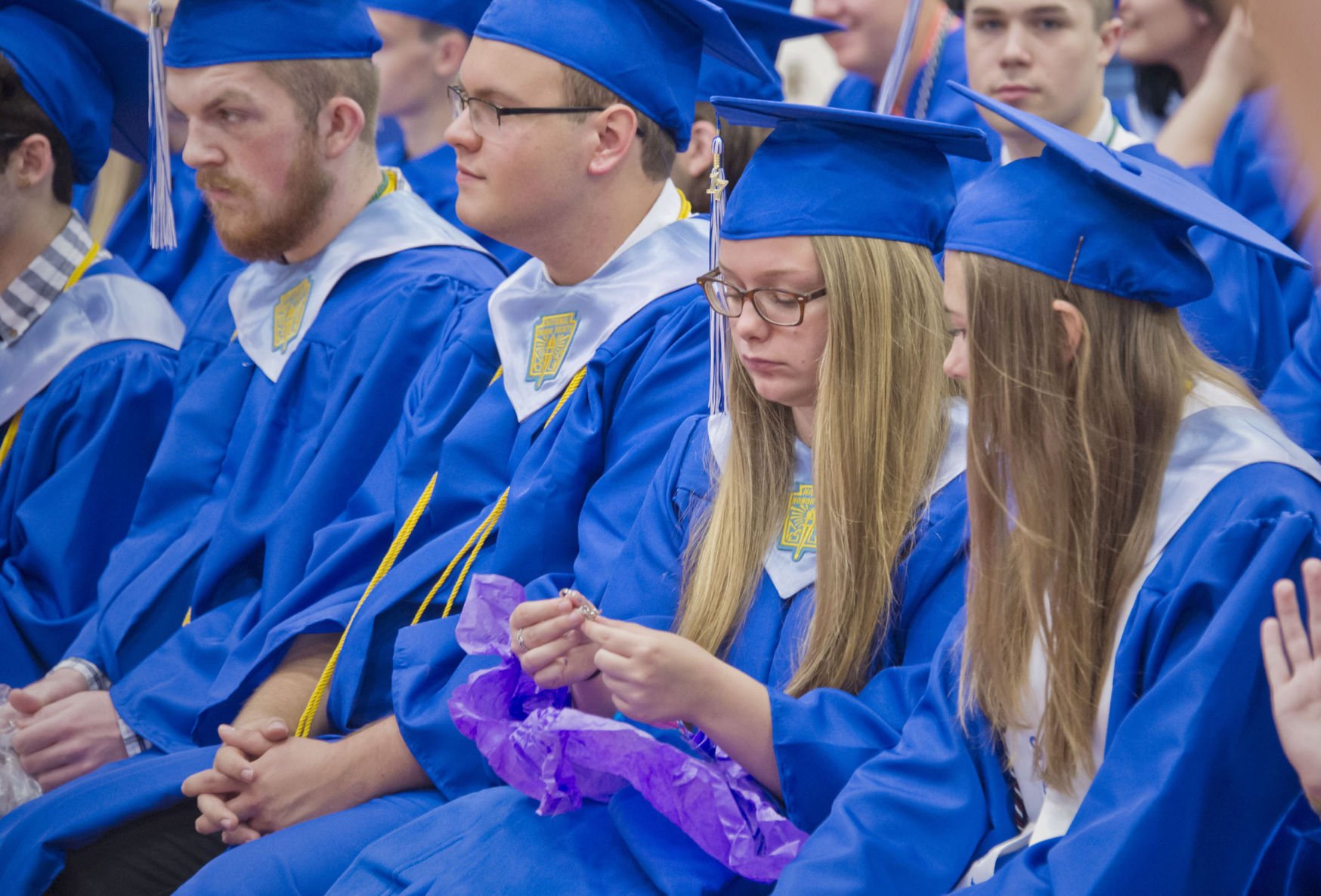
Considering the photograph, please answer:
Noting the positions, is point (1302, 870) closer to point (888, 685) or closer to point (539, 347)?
point (888, 685)

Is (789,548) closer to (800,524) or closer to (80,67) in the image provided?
(800,524)

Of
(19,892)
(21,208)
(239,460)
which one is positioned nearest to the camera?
(19,892)

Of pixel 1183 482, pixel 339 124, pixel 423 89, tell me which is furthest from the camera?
pixel 423 89

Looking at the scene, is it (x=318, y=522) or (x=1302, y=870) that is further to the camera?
(x=318, y=522)

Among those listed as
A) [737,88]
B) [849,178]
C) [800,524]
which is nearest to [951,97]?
[737,88]

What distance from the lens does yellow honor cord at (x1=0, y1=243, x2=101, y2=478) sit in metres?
3.53

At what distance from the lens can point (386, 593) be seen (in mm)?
2760

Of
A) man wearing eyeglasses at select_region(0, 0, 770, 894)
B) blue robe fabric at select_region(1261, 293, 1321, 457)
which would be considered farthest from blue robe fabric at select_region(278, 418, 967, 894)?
blue robe fabric at select_region(1261, 293, 1321, 457)

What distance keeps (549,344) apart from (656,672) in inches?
44.1

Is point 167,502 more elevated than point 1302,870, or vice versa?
point 1302,870

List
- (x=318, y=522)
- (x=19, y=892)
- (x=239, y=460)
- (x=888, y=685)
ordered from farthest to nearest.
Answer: (x=239, y=460) < (x=318, y=522) < (x=19, y=892) < (x=888, y=685)

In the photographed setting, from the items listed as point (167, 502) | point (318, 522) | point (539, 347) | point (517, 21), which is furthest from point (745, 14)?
point (167, 502)

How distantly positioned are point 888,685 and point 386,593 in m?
1.12

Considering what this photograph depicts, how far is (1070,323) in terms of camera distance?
173 centimetres
